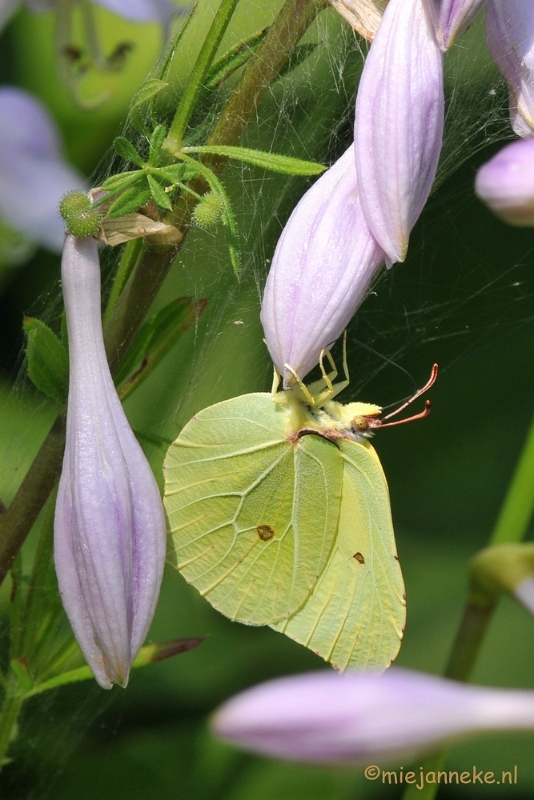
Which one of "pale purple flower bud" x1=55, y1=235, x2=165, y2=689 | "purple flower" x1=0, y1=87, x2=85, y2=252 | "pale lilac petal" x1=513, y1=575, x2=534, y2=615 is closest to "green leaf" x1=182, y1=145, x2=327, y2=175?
"pale purple flower bud" x1=55, y1=235, x2=165, y2=689

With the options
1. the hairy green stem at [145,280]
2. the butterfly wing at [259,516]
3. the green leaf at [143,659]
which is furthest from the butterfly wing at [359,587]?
the hairy green stem at [145,280]

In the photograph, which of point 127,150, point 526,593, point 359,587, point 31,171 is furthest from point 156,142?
point 31,171

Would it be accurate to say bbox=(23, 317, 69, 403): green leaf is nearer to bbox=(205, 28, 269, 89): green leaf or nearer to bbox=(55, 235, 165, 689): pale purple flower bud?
bbox=(55, 235, 165, 689): pale purple flower bud

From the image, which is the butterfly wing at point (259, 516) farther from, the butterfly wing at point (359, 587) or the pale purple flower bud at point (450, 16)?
the pale purple flower bud at point (450, 16)

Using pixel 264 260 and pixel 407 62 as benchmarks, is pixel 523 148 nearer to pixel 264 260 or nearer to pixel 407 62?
pixel 407 62

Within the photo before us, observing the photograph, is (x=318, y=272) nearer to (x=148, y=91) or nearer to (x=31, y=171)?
(x=148, y=91)
